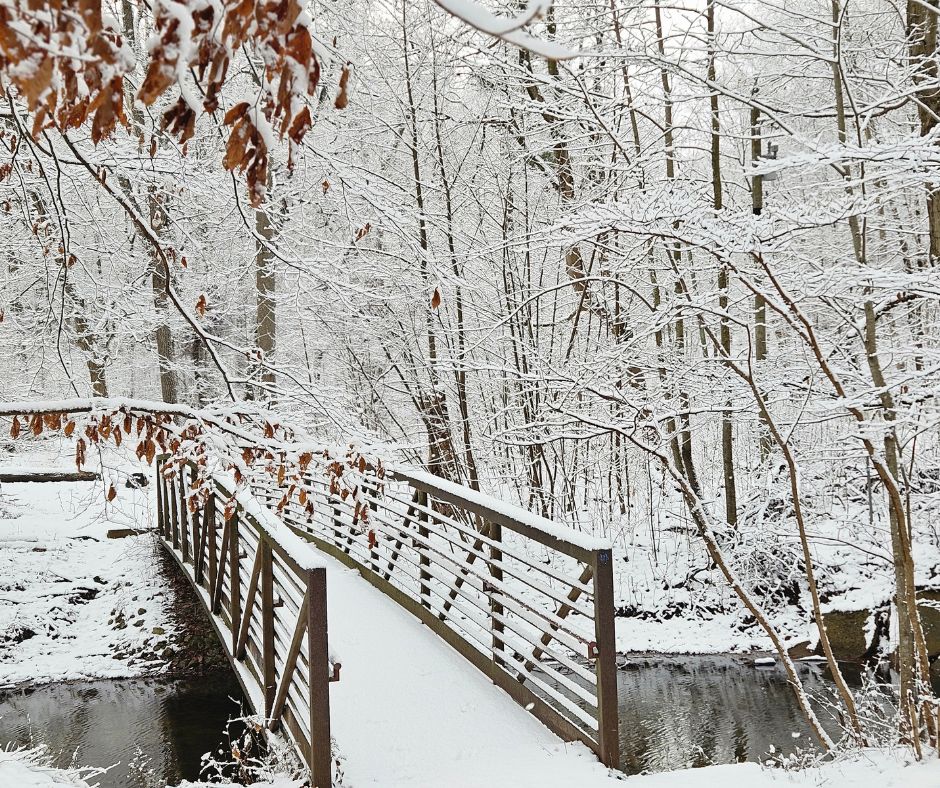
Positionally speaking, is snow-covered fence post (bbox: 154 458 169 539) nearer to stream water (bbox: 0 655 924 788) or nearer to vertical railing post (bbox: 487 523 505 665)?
stream water (bbox: 0 655 924 788)

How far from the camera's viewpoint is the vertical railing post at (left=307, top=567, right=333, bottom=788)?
3928mm

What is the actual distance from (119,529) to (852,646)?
10.6m

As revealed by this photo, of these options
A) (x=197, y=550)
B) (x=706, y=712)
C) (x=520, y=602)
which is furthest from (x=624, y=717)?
(x=197, y=550)

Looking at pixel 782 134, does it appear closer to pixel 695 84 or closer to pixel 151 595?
pixel 695 84

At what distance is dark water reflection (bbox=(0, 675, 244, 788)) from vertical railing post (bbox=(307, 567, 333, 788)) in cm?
307

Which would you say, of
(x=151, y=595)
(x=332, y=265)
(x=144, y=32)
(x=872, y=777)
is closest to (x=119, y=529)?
(x=151, y=595)

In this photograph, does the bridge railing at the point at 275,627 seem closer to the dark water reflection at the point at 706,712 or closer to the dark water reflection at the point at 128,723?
the dark water reflection at the point at 128,723

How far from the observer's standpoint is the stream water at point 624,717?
694cm

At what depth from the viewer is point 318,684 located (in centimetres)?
397

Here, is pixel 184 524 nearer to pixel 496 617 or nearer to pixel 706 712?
pixel 496 617

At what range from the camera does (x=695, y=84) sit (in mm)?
6555

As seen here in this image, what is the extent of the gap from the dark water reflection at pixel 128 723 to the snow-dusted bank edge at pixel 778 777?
2517 millimetres

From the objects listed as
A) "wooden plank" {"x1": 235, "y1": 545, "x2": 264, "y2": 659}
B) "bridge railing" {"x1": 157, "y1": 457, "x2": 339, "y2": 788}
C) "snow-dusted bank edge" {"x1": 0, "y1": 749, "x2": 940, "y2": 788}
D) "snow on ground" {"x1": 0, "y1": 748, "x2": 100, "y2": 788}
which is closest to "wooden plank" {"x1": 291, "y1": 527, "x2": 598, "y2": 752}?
A: "snow-dusted bank edge" {"x1": 0, "y1": 749, "x2": 940, "y2": 788}

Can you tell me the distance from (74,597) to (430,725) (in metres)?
8.30
